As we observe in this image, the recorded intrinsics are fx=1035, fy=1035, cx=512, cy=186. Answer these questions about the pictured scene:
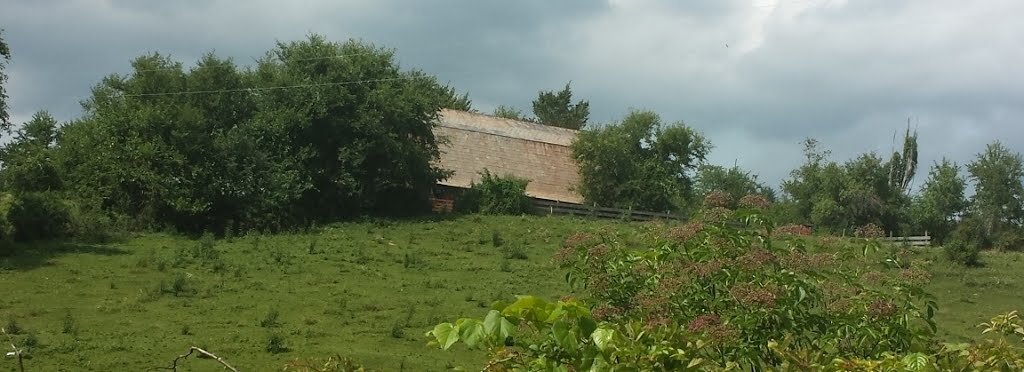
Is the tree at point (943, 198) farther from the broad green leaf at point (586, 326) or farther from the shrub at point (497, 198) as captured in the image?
the broad green leaf at point (586, 326)

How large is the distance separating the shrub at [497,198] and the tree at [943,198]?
22.4 meters

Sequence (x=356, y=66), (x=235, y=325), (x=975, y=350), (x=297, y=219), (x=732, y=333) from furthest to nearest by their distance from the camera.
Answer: (x=356, y=66)
(x=297, y=219)
(x=235, y=325)
(x=732, y=333)
(x=975, y=350)

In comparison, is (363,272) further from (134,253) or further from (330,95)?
(330,95)

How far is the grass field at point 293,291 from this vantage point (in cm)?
1755

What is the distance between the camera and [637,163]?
1679 inches

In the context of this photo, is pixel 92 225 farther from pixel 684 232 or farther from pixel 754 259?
pixel 754 259

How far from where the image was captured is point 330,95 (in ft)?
111

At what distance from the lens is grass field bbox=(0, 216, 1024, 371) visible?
17.5 m

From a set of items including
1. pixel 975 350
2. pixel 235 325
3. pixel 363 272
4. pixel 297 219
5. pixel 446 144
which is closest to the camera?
pixel 975 350

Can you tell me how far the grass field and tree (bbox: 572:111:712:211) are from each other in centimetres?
833

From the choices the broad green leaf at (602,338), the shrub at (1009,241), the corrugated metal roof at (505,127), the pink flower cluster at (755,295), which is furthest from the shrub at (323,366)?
the shrub at (1009,241)

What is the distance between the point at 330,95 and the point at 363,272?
33.0 ft

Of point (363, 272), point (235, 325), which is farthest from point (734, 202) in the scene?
point (363, 272)

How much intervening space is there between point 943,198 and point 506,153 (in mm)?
23434
